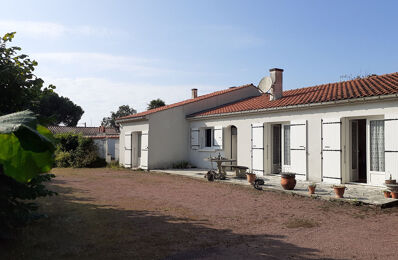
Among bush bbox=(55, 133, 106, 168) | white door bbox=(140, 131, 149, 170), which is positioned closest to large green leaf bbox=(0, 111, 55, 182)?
white door bbox=(140, 131, 149, 170)

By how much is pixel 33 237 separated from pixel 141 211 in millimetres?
2515

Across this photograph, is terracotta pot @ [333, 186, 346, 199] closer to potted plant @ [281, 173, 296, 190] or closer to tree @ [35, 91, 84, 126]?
potted plant @ [281, 173, 296, 190]

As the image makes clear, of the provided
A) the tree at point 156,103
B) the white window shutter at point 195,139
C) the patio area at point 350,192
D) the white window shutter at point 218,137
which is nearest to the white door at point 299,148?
the patio area at point 350,192

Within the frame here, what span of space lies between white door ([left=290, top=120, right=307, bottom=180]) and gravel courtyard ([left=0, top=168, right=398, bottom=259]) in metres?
2.51

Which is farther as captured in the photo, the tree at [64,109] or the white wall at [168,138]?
the tree at [64,109]

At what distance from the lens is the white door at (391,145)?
896cm

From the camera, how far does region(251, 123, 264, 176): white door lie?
42.6ft

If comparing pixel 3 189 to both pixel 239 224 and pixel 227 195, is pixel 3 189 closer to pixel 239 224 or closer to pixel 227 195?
pixel 239 224

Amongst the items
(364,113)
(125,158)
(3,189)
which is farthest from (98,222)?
(125,158)

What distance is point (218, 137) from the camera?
15.4 m

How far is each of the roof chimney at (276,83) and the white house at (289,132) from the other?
4 centimetres

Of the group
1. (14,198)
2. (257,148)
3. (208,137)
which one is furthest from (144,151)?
(14,198)

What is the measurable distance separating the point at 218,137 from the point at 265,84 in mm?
3177

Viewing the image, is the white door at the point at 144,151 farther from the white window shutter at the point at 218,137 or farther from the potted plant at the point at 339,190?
the potted plant at the point at 339,190
